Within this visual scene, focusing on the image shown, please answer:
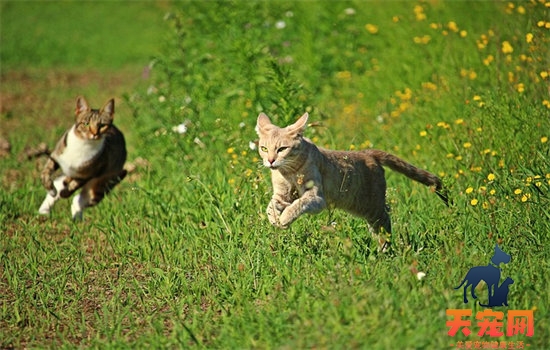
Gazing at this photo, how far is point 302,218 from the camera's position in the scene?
21.3ft

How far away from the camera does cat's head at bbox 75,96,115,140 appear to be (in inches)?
310

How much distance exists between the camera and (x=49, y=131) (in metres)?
11.5

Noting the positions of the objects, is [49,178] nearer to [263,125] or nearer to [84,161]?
[84,161]

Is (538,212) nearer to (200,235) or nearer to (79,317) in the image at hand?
(200,235)

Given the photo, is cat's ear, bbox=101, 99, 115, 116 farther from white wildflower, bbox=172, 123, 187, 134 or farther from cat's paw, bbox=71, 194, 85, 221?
cat's paw, bbox=71, 194, 85, 221

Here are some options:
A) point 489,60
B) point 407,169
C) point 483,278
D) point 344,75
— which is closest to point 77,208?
point 407,169

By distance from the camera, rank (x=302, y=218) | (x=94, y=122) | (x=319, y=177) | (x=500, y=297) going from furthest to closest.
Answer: (x=94, y=122), (x=302, y=218), (x=319, y=177), (x=500, y=297)

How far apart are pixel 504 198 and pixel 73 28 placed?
53.3 feet

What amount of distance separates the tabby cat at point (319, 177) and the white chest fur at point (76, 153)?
2.43 metres

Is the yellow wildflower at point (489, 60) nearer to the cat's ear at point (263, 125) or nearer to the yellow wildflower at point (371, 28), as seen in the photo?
the yellow wildflower at point (371, 28)

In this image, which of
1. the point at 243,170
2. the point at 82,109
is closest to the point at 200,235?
the point at 243,170

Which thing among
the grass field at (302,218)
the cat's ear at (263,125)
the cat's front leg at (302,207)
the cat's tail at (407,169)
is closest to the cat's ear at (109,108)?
the grass field at (302,218)

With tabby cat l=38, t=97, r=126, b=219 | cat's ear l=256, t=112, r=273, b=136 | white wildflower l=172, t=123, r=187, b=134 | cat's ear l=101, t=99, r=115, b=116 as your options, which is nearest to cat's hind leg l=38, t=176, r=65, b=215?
tabby cat l=38, t=97, r=126, b=219

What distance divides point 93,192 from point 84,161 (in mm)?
301
